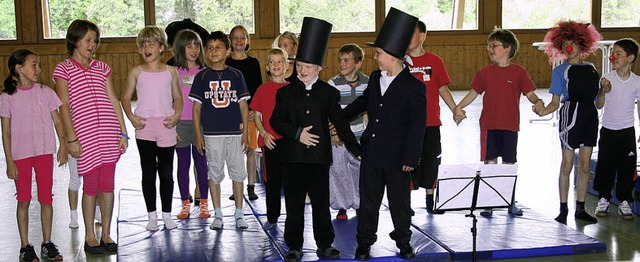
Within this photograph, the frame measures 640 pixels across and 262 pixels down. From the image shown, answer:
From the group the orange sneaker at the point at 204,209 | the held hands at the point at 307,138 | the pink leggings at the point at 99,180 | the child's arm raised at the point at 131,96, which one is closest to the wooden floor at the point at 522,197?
the pink leggings at the point at 99,180

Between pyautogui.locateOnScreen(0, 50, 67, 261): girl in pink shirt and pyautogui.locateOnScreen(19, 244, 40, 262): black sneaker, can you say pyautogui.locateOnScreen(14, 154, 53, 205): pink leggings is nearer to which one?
pyautogui.locateOnScreen(0, 50, 67, 261): girl in pink shirt

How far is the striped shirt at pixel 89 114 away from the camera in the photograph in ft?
15.0

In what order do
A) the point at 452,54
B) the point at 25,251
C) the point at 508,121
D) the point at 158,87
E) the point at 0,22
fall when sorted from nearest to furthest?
1. the point at 25,251
2. the point at 158,87
3. the point at 508,121
4. the point at 0,22
5. the point at 452,54

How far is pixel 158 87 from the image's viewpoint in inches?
195

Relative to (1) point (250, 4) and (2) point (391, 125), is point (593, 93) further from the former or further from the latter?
(1) point (250, 4)

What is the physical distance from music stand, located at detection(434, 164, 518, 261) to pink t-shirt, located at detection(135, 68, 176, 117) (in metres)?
1.90

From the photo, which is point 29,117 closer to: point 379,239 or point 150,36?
point 150,36

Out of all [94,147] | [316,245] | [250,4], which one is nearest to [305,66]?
[316,245]

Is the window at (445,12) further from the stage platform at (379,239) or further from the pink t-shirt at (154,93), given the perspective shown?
the pink t-shirt at (154,93)

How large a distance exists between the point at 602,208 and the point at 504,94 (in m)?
1.17

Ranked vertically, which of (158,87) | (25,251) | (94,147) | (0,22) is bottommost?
(25,251)

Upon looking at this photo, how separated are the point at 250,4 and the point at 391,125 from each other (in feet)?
41.7

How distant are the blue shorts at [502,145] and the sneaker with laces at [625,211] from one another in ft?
2.87

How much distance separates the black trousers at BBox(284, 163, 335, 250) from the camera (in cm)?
438
